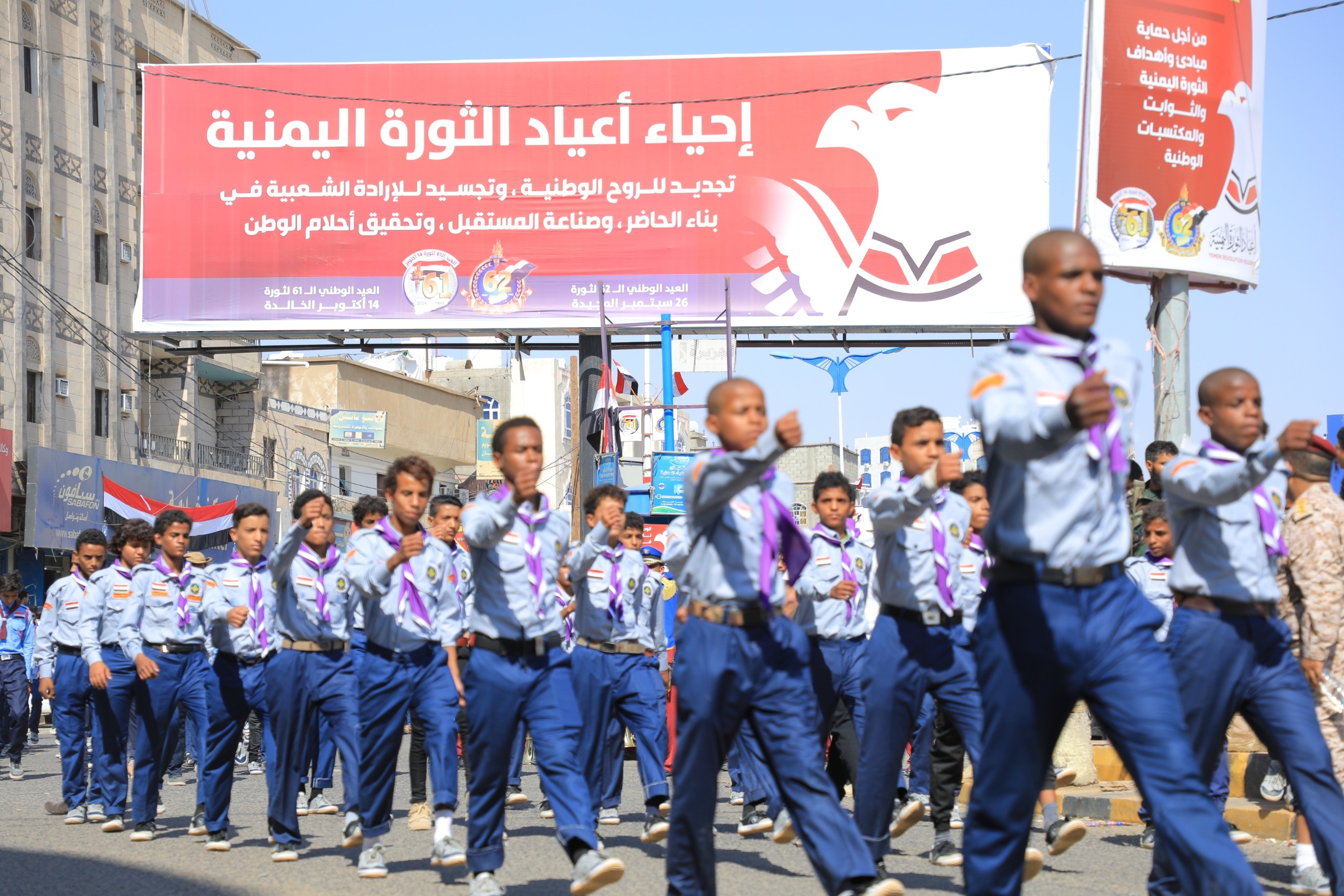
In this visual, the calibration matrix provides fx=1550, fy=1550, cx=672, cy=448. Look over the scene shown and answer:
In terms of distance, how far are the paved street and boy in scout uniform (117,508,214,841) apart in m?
0.71

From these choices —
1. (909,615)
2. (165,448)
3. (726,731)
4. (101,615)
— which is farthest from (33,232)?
(726,731)

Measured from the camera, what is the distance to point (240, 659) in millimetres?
9070

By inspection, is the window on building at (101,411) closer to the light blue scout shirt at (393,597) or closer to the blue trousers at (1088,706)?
the light blue scout shirt at (393,597)

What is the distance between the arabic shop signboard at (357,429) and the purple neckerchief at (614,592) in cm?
3794

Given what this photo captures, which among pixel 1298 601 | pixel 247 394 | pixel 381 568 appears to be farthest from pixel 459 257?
pixel 247 394

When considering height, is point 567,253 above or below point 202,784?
above

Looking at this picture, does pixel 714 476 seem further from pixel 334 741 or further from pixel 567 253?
pixel 567 253

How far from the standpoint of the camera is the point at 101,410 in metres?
34.7

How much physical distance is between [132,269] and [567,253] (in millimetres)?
18175

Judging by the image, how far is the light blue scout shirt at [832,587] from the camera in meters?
8.44

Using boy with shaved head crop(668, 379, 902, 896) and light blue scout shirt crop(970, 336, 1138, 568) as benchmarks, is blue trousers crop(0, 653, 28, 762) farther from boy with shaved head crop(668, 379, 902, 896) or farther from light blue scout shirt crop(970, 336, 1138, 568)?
light blue scout shirt crop(970, 336, 1138, 568)

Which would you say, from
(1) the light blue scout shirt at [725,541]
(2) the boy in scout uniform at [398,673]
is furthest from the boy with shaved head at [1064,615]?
(2) the boy in scout uniform at [398,673]

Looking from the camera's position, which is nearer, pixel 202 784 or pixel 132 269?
pixel 202 784

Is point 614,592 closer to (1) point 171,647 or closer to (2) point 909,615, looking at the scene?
(1) point 171,647
